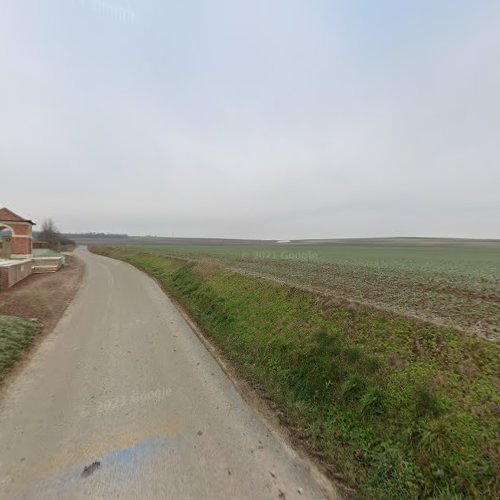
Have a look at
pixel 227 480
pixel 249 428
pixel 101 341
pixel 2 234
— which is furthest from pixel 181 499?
pixel 2 234

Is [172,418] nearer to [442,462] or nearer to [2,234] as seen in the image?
[442,462]

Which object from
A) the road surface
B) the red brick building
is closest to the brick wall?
the red brick building

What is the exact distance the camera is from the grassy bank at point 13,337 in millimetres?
6062

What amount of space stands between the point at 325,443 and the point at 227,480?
1557 millimetres

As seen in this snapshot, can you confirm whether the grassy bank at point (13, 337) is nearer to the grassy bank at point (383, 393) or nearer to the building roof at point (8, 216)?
the grassy bank at point (383, 393)

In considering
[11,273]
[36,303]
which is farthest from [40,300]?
[11,273]

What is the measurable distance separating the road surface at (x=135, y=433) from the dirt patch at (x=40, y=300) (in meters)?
3.66

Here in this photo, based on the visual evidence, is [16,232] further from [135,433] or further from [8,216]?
[135,433]

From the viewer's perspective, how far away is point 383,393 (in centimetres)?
437

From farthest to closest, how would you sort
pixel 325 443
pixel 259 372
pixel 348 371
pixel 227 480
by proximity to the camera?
pixel 259 372 < pixel 348 371 < pixel 325 443 < pixel 227 480

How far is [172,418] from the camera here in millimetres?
4352

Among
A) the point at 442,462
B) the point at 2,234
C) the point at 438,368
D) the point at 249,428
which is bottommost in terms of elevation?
the point at 249,428

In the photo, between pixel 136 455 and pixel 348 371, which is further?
pixel 348 371

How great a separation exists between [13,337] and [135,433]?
585cm
